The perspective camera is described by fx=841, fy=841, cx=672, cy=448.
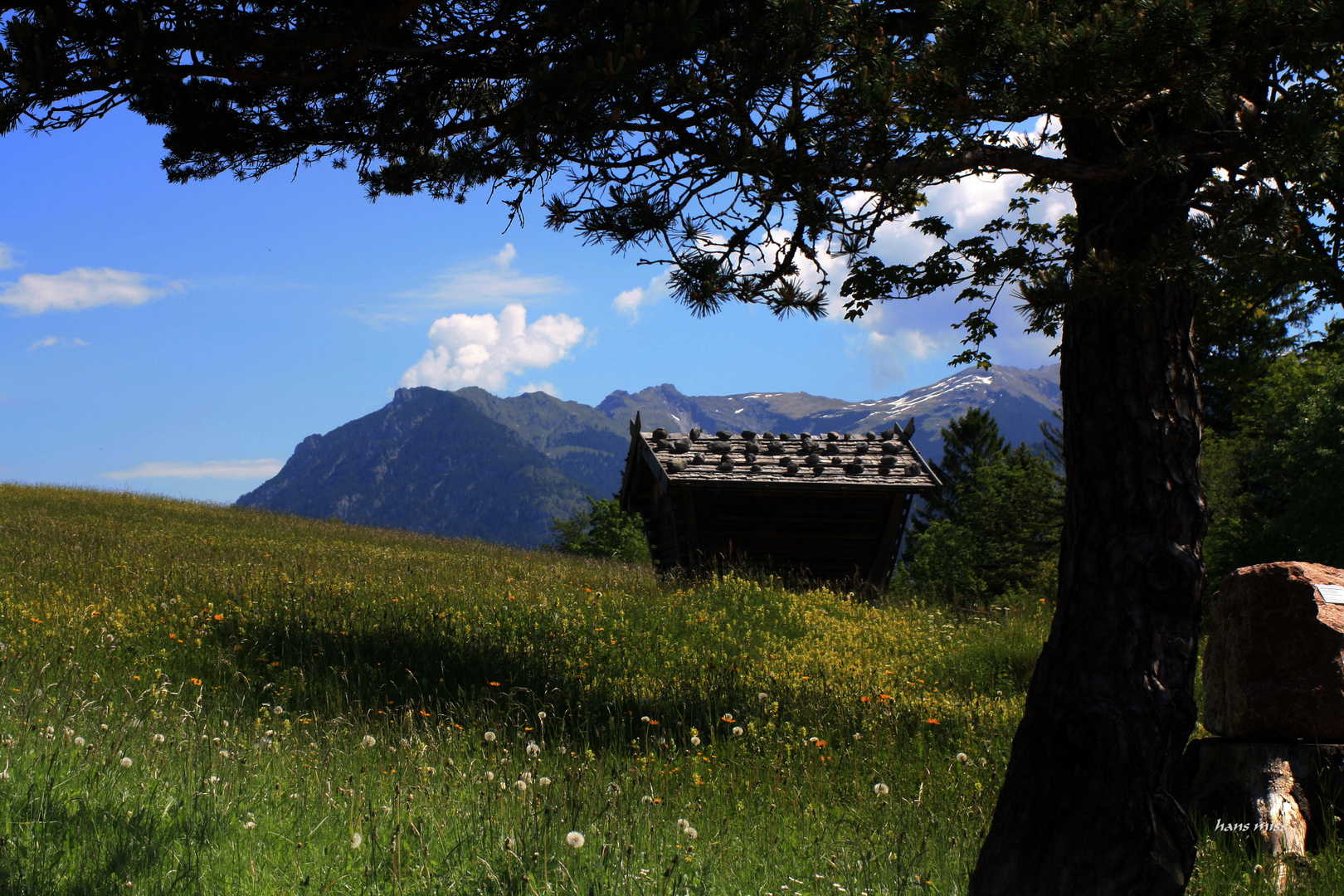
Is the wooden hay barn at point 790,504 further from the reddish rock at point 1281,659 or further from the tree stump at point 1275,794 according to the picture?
the tree stump at point 1275,794

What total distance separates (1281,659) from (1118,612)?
8.25 feet

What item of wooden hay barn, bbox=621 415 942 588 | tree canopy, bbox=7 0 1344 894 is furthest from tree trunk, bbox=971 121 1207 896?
wooden hay barn, bbox=621 415 942 588

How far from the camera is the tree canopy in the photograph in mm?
4086

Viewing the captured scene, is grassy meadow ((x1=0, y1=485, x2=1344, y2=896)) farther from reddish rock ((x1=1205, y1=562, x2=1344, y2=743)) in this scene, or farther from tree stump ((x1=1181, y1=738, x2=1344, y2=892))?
reddish rock ((x1=1205, y1=562, x2=1344, y2=743))

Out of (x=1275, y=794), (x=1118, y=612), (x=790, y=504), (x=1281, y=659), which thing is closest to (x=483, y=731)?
(x=1118, y=612)

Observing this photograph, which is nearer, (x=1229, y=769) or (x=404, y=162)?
(x=1229, y=769)

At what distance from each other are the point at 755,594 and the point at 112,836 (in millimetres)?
9493

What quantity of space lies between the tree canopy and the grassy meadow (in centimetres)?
101

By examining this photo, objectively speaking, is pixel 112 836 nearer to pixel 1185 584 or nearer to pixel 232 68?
pixel 1185 584

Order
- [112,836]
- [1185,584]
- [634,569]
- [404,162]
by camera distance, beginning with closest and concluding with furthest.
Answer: [112,836]
[1185,584]
[404,162]
[634,569]

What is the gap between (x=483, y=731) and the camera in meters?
6.52

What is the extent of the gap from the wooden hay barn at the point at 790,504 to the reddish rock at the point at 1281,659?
27.2 ft

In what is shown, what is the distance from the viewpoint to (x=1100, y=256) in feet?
14.6

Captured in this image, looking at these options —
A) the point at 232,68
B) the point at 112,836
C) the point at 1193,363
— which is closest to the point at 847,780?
the point at 1193,363
